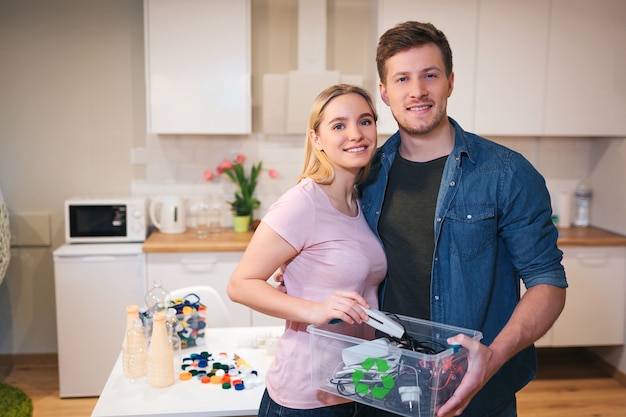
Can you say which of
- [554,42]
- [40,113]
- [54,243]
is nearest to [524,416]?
[554,42]

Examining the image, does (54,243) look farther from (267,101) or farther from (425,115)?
(425,115)

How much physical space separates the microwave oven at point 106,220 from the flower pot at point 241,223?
1.81 ft

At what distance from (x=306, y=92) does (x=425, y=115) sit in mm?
2160

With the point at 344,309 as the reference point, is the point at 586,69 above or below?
above

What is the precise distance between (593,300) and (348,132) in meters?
2.82

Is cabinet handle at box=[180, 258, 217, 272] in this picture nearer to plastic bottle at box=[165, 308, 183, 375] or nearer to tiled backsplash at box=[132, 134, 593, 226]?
tiled backsplash at box=[132, 134, 593, 226]

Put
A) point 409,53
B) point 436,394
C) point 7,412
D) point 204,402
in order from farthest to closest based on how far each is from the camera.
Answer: point 7,412, point 204,402, point 409,53, point 436,394

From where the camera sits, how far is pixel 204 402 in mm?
1920

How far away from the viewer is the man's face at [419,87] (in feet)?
5.57

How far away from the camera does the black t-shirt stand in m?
1.71

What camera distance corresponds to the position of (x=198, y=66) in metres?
3.69

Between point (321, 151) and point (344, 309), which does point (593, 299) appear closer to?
point (321, 151)

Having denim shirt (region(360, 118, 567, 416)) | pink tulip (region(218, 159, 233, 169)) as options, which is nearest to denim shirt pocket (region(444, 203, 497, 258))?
denim shirt (region(360, 118, 567, 416))

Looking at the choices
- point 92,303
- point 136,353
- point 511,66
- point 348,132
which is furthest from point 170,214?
point 348,132
